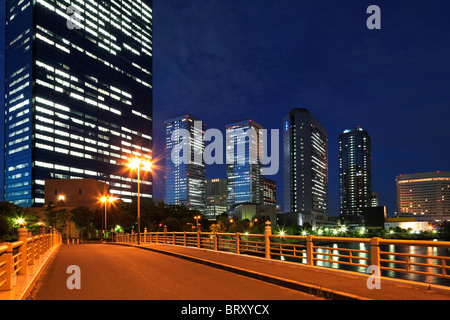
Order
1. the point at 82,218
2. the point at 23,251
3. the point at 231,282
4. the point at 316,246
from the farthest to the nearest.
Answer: the point at 82,218
the point at 316,246
the point at 23,251
the point at 231,282

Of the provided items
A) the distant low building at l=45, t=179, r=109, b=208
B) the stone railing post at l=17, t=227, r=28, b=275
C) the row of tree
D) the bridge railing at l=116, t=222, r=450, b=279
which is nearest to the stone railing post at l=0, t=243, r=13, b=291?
the stone railing post at l=17, t=227, r=28, b=275

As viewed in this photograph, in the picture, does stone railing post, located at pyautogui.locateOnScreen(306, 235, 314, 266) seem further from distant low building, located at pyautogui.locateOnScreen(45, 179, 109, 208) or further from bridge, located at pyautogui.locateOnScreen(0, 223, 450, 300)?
distant low building, located at pyautogui.locateOnScreen(45, 179, 109, 208)

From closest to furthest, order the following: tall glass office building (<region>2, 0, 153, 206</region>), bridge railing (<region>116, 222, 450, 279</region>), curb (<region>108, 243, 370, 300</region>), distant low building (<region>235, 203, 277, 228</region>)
Answer: curb (<region>108, 243, 370, 300</region>), bridge railing (<region>116, 222, 450, 279</region>), tall glass office building (<region>2, 0, 153, 206</region>), distant low building (<region>235, 203, 277, 228</region>)

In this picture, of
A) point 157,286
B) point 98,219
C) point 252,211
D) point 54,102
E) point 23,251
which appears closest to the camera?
point 157,286

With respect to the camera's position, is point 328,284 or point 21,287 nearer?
point 21,287

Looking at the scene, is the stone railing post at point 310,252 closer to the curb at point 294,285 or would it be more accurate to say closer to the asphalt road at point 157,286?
the curb at point 294,285

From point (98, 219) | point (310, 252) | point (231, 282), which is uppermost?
point (310, 252)

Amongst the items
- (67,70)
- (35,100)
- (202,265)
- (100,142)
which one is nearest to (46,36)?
(67,70)

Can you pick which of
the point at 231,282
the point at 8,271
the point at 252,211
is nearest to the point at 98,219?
the point at 252,211

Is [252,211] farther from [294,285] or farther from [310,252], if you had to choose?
[294,285]

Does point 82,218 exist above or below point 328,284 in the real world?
below

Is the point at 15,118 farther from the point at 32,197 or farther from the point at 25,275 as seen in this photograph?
the point at 25,275

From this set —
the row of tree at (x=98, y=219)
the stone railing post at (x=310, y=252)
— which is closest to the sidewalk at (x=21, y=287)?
the stone railing post at (x=310, y=252)
